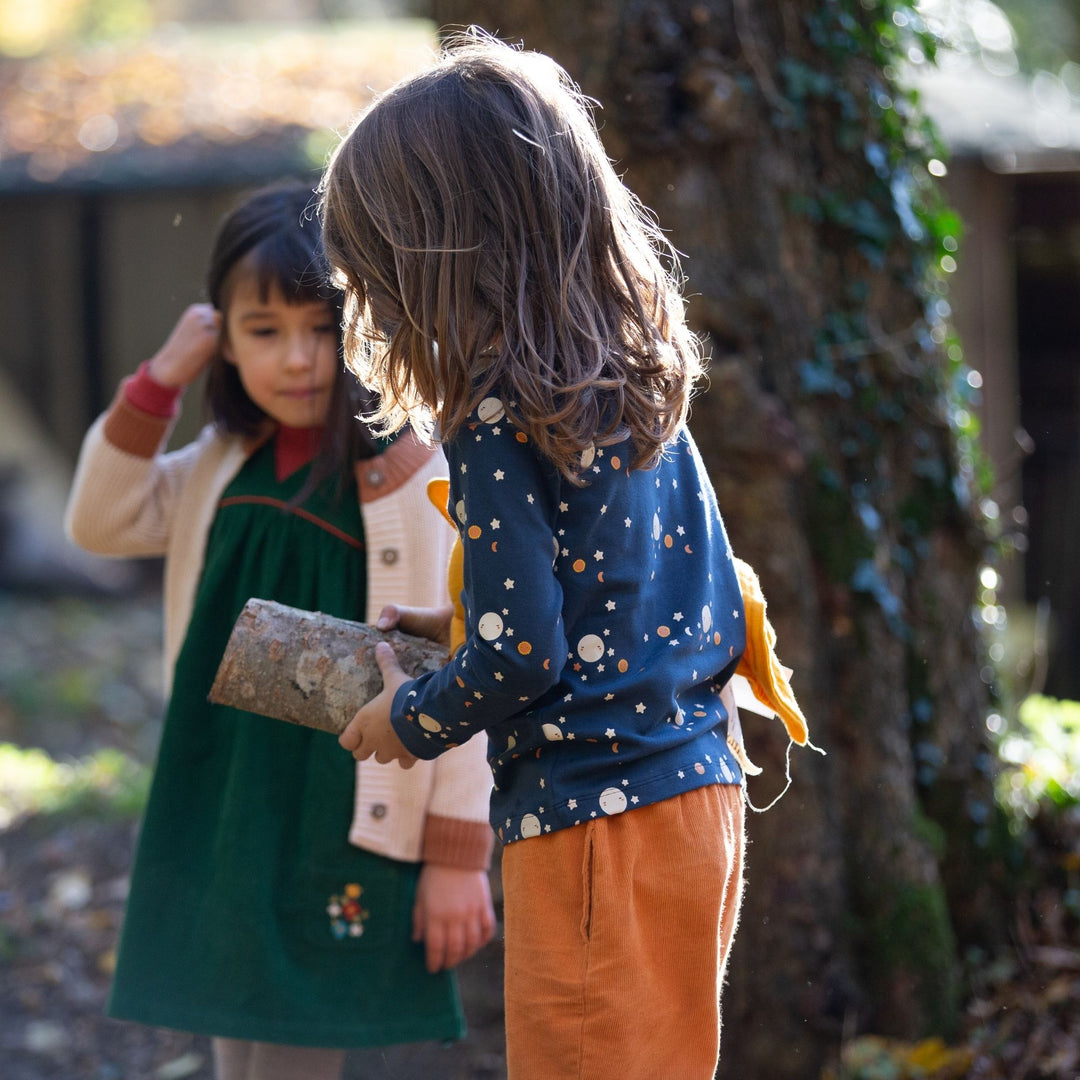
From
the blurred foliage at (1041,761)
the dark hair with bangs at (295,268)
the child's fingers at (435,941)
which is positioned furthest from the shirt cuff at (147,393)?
the blurred foliage at (1041,761)

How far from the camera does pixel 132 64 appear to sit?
1266cm

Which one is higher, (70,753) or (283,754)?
(283,754)

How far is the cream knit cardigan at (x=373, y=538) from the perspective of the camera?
2252 millimetres

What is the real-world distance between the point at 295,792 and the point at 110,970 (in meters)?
1.84

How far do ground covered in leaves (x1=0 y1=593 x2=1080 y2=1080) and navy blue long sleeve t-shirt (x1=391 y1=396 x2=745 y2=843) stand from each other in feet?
5.00

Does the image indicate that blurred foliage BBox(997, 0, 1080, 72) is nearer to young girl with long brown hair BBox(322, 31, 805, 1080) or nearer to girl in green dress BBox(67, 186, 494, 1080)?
girl in green dress BBox(67, 186, 494, 1080)

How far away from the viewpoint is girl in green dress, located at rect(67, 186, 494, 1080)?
2.25 metres

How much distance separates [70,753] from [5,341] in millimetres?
6285

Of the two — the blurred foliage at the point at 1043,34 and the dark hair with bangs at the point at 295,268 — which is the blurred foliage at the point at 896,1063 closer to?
the dark hair with bangs at the point at 295,268

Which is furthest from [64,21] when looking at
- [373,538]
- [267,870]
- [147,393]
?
[267,870]

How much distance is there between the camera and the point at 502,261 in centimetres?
162

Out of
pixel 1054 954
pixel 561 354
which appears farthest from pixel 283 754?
pixel 1054 954

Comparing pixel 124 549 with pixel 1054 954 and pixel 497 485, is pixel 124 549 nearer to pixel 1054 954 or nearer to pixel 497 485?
pixel 497 485

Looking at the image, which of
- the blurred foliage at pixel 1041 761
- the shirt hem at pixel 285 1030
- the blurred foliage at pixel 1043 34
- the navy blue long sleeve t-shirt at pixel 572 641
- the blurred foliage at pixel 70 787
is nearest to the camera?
the navy blue long sleeve t-shirt at pixel 572 641
